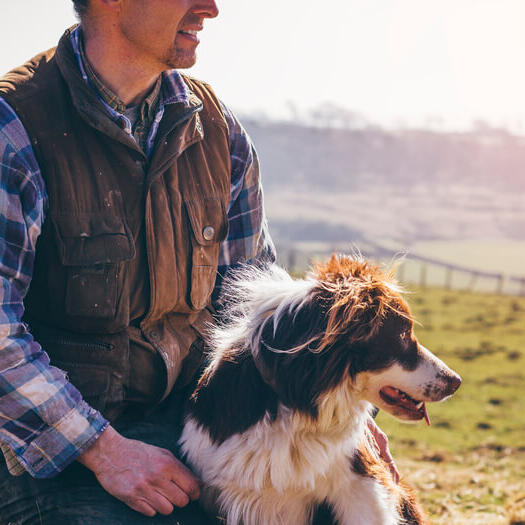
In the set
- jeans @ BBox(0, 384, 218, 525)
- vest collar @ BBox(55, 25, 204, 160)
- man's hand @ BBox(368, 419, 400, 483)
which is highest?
vest collar @ BBox(55, 25, 204, 160)

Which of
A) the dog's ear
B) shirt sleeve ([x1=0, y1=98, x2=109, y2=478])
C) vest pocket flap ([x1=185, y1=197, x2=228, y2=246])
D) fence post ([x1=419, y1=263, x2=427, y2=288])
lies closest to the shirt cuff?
shirt sleeve ([x1=0, y1=98, x2=109, y2=478])

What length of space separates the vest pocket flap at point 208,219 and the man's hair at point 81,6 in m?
1.07

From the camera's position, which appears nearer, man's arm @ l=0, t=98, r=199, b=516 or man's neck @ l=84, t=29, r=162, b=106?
man's arm @ l=0, t=98, r=199, b=516

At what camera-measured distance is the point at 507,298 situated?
34.1 m

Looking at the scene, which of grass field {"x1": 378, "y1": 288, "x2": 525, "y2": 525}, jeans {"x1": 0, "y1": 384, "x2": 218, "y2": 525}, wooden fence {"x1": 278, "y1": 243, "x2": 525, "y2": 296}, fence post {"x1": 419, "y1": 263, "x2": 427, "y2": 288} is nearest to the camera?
jeans {"x1": 0, "y1": 384, "x2": 218, "y2": 525}

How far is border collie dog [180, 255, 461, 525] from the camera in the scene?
3.35 m

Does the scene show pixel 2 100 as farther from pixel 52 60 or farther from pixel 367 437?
pixel 367 437

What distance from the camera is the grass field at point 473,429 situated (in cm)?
555

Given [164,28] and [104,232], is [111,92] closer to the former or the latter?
[164,28]

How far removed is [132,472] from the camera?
326 centimetres

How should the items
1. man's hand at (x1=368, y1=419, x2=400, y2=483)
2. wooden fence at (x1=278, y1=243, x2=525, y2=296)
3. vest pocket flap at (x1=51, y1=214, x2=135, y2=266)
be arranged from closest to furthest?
vest pocket flap at (x1=51, y1=214, x2=135, y2=266) < man's hand at (x1=368, y1=419, x2=400, y2=483) < wooden fence at (x1=278, y1=243, x2=525, y2=296)

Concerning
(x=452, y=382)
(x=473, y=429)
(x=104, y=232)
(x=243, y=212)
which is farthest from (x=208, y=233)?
(x=473, y=429)

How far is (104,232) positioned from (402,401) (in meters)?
1.69

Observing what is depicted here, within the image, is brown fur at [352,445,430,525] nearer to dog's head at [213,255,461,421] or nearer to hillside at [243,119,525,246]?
dog's head at [213,255,461,421]
